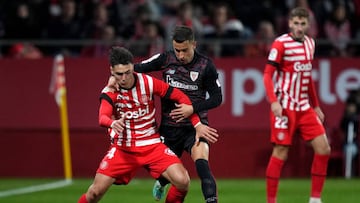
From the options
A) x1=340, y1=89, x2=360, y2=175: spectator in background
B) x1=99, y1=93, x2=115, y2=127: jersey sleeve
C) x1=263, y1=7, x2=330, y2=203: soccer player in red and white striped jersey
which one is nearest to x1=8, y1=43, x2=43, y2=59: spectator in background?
x1=340, y1=89, x2=360, y2=175: spectator in background

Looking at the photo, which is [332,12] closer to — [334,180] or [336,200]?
[334,180]

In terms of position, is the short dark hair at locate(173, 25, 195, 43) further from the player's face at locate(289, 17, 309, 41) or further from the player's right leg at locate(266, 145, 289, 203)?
the player's right leg at locate(266, 145, 289, 203)

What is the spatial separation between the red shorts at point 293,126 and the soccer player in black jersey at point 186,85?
1329mm

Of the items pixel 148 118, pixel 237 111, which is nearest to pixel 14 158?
pixel 237 111

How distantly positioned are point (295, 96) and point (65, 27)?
6.83 m

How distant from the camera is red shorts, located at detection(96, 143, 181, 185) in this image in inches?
383

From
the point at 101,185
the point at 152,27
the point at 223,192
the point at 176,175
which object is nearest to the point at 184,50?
the point at 176,175

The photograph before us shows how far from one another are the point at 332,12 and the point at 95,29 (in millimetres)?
4039

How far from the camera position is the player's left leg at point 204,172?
9.73 metres

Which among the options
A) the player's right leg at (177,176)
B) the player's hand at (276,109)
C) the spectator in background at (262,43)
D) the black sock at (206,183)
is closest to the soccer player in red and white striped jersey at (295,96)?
the player's hand at (276,109)

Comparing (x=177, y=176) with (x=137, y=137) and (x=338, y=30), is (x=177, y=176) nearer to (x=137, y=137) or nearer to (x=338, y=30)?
(x=137, y=137)

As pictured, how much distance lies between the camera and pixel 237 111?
56.1 feet

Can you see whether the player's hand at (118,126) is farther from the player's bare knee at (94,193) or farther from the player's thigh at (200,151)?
the player's thigh at (200,151)

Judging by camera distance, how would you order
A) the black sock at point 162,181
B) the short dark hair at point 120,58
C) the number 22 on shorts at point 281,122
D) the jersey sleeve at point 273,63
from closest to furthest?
the short dark hair at point 120,58 → the black sock at point 162,181 → the jersey sleeve at point 273,63 → the number 22 on shorts at point 281,122
